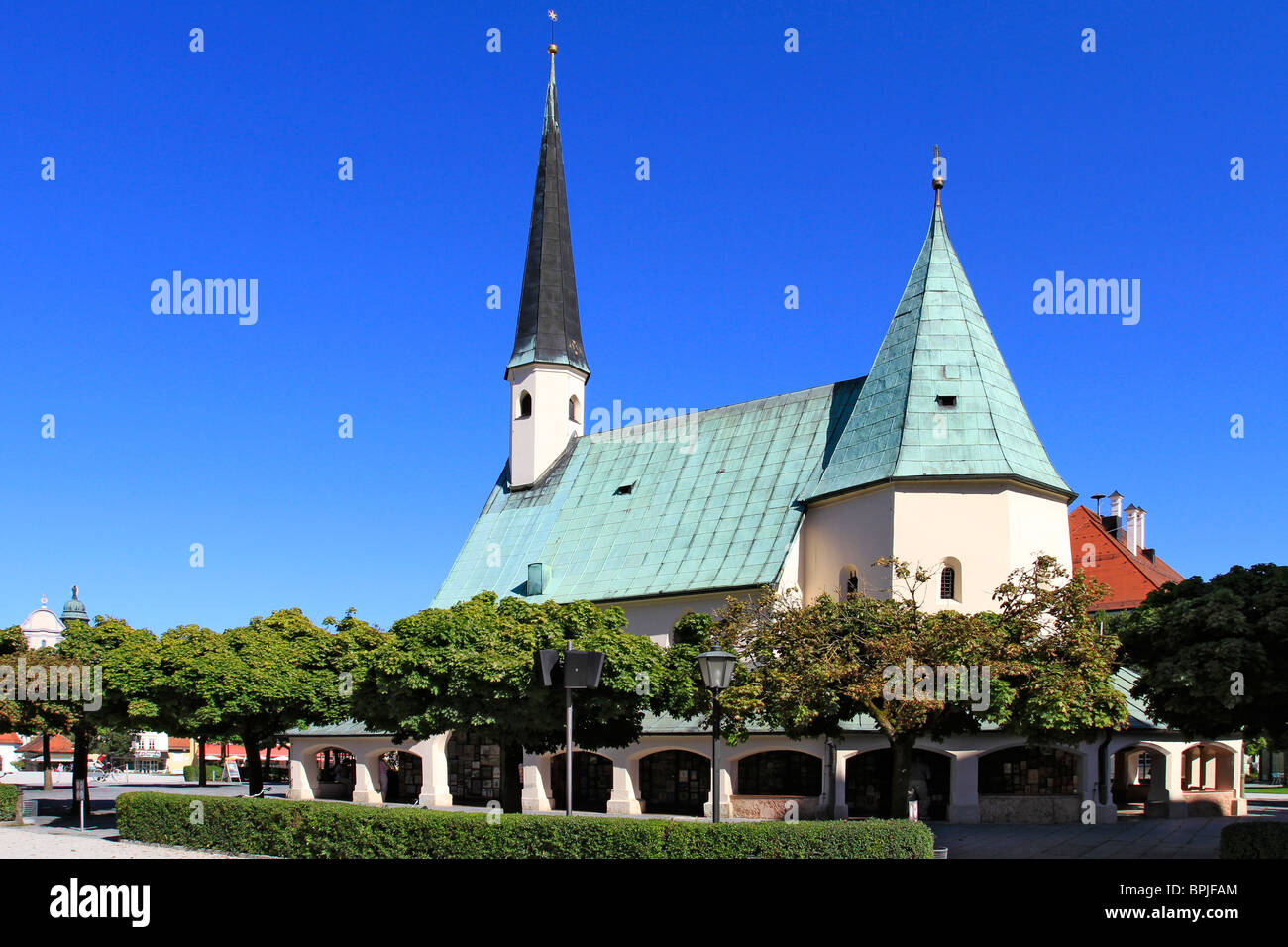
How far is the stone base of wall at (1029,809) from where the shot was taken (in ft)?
113

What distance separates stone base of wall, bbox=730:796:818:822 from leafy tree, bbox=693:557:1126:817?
8050 mm

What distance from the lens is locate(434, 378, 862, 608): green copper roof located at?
42000 mm

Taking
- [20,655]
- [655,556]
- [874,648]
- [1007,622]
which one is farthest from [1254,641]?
[20,655]

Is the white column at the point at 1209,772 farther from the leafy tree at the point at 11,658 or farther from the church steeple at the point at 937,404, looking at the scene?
the leafy tree at the point at 11,658

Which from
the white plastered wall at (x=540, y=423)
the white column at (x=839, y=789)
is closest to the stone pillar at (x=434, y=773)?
the white plastered wall at (x=540, y=423)

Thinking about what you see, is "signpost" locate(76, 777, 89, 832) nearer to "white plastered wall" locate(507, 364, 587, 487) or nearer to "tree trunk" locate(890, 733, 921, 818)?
"white plastered wall" locate(507, 364, 587, 487)

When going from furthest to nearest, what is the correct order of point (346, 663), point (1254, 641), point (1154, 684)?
point (346, 663)
point (1154, 684)
point (1254, 641)

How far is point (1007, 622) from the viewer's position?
27.1 metres

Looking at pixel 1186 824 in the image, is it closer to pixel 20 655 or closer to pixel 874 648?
pixel 874 648

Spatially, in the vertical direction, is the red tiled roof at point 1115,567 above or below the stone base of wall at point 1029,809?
above

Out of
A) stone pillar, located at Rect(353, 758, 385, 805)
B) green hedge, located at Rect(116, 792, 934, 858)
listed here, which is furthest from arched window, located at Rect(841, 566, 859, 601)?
stone pillar, located at Rect(353, 758, 385, 805)

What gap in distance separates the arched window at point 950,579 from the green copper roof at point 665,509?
549 cm

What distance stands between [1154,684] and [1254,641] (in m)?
2.63

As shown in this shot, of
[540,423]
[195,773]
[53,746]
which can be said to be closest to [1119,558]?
[540,423]
